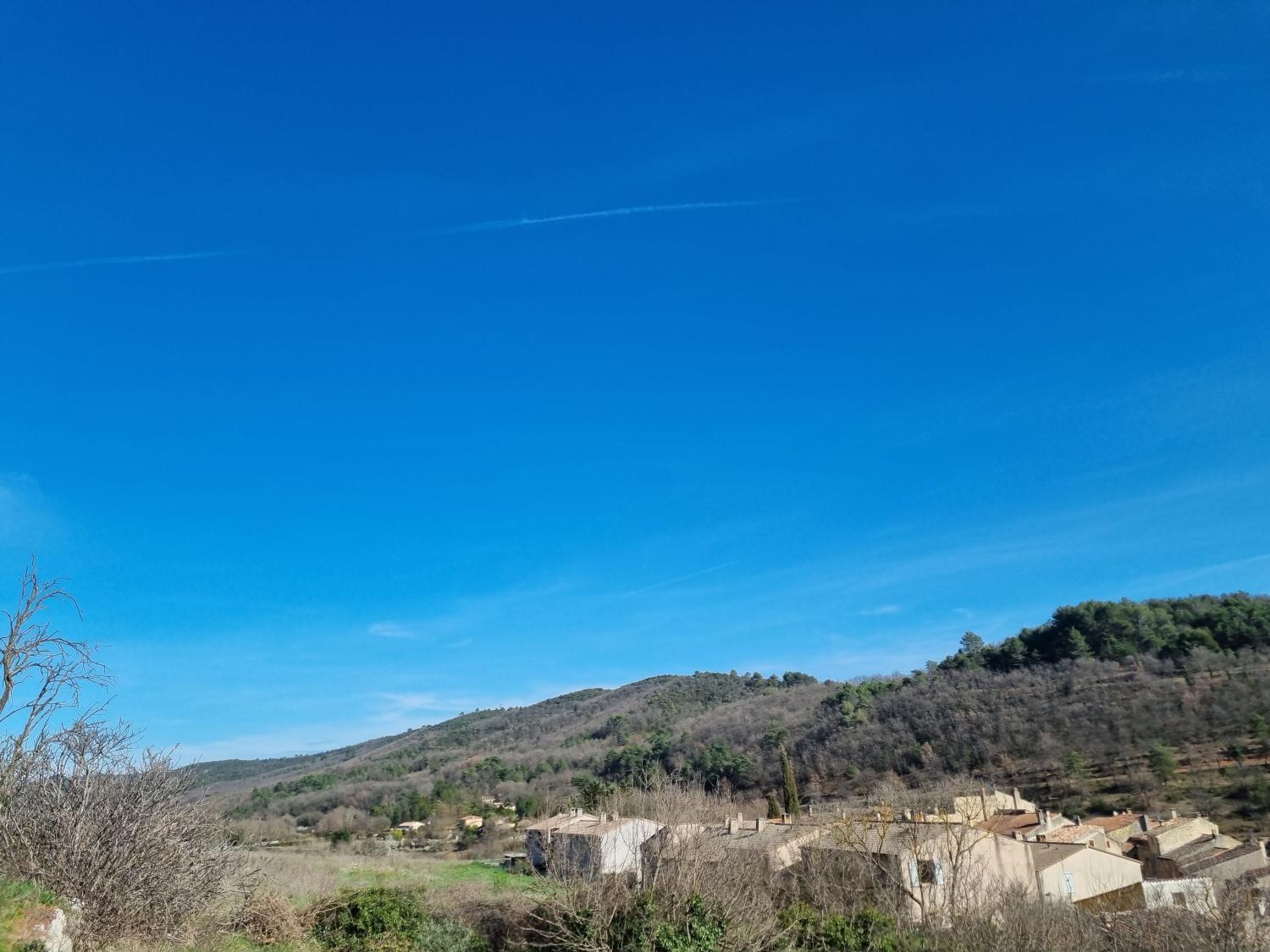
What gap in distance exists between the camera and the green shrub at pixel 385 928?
1867 centimetres

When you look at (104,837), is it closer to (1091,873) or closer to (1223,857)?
(1091,873)

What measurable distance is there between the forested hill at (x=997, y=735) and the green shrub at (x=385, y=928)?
22.6m

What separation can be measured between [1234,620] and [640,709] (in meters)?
78.9

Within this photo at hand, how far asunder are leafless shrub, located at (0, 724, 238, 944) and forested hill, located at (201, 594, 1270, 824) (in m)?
27.0

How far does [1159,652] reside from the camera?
253 feet

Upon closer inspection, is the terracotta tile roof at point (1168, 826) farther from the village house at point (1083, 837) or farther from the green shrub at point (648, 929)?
the green shrub at point (648, 929)

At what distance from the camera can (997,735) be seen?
67.6 meters

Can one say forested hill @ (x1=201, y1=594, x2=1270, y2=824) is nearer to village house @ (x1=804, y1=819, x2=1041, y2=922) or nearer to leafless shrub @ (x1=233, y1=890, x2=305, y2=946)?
village house @ (x1=804, y1=819, x2=1041, y2=922)

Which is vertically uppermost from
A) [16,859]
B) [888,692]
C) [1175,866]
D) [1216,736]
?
[888,692]

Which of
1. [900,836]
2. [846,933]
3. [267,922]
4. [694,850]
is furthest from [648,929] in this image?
[900,836]

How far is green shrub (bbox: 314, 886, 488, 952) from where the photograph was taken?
18.7 meters

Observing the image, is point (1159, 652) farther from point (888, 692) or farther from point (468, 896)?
point (468, 896)

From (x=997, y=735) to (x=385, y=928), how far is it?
60.4 m

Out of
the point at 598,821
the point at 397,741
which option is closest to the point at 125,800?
the point at 598,821
